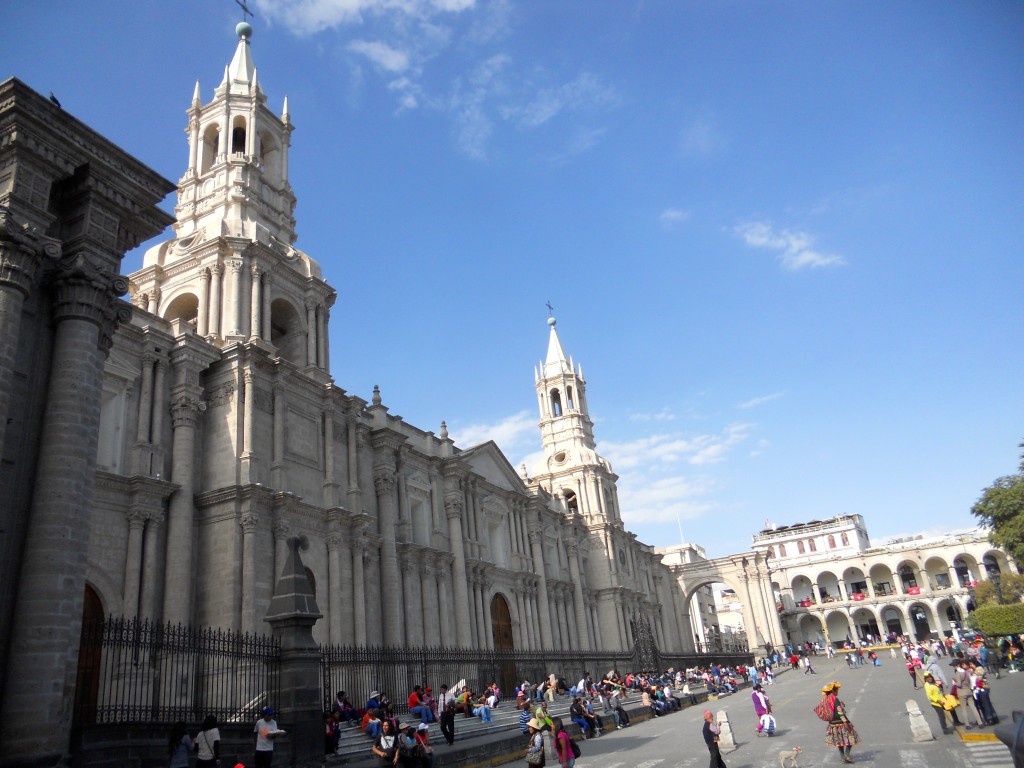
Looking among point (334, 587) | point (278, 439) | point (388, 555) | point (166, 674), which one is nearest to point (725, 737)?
point (334, 587)

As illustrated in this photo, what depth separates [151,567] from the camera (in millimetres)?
19484

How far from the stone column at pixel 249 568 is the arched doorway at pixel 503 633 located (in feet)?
47.4

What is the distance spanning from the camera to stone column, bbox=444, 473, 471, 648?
30812 mm

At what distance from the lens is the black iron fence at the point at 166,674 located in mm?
13375

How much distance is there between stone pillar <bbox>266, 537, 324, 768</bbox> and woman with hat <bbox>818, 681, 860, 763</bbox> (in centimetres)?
892

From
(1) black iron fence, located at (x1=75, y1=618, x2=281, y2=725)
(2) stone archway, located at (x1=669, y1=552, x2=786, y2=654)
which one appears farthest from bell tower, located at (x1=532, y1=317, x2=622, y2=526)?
(1) black iron fence, located at (x1=75, y1=618, x2=281, y2=725)

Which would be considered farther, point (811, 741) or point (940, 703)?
point (811, 741)

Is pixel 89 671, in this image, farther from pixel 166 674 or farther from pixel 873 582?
pixel 873 582

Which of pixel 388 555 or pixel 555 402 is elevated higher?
pixel 555 402

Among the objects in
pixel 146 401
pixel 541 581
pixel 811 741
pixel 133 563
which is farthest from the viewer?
pixel 541 581

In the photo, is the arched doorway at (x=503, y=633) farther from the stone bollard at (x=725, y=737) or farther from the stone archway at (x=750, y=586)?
the stone archway at (x=750, y=586)

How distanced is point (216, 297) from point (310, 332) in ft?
12.2

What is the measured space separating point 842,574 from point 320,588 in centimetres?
6905

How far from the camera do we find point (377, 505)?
94.5 ft
